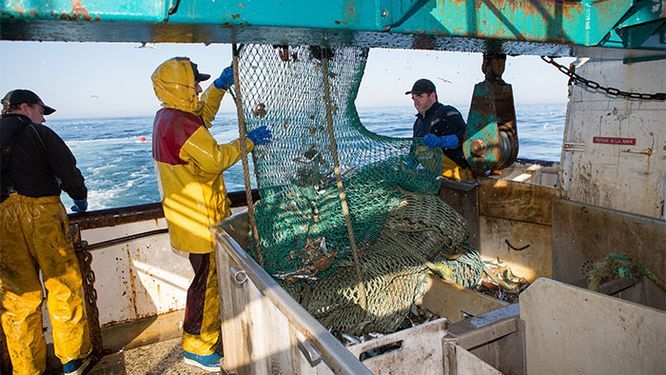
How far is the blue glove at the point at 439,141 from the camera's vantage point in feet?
13.3

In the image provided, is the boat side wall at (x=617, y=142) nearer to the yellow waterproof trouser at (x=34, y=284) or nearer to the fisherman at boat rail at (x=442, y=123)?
the fisherman at boat rail at (x=442, y=123)

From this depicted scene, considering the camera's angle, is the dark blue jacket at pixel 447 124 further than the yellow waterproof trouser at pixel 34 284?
Yes

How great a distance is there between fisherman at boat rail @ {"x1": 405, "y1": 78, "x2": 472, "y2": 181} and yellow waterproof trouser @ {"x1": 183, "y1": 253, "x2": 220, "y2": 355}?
264 centimetres

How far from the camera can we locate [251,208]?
105 inches

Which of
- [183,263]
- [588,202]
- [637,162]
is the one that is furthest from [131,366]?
[637,162]

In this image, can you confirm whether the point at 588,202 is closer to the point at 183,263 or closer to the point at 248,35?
the point at 248,35

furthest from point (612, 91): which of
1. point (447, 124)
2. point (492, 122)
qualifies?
point (447, 124)

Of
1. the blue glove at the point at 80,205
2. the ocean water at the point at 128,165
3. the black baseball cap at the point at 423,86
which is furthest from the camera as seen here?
the ocean water at the point at 128,165

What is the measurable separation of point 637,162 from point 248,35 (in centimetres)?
307

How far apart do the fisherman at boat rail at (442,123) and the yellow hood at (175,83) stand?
2.54 metres

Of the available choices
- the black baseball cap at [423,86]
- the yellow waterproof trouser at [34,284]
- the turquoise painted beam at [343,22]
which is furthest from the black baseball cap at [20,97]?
the black baseball cap at [423,86]

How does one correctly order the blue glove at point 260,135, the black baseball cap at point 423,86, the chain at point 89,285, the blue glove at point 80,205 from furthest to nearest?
the black baseball cap at point 423,86 → the blue glove at point 80,205 → the chain at point 89,285 → the blue glove at point 260,135

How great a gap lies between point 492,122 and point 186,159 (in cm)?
208

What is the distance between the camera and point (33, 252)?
324cm
